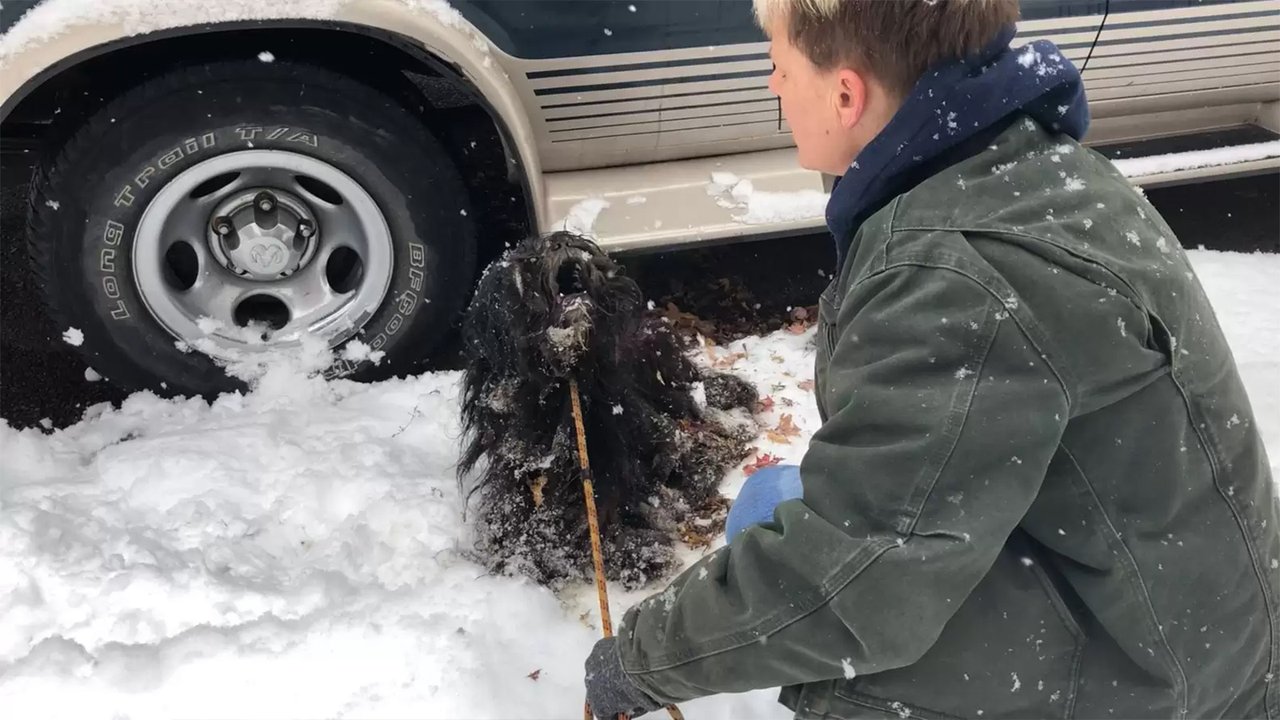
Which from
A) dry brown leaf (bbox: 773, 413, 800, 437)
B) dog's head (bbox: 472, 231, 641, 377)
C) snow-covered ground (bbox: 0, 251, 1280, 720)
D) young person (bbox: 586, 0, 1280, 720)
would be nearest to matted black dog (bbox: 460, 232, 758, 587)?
dog's head (bbox: 472, 231, 641, 377)

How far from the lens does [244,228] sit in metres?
3.12

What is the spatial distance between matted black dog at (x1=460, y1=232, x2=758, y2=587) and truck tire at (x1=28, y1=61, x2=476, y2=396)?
0.75 meters

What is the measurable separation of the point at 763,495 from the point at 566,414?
67 cm

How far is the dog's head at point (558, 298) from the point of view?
241cm

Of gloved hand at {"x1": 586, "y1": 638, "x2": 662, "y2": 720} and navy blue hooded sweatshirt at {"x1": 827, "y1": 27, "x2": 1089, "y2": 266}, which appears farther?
gloved hand at {"x1": 586, "y1": 638, "x2": 662, "y2": 720}

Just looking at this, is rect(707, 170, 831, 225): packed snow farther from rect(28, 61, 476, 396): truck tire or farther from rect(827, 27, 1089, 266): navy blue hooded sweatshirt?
rect(827, 27, 1089, 266): navy blue hooded sweatshirt

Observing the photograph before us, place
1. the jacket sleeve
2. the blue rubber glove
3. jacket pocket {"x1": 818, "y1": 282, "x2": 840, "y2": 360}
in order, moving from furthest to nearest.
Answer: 1. the blue rubber glove
2. jacket pocket {"x1": 818, "y1": 282, "x2": 840, "y2": 360}
3. the jacket sleeve

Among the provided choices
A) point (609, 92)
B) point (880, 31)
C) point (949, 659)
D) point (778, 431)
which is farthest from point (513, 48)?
point (949, 659)

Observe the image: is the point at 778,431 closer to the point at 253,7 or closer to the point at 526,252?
the point at 526,252

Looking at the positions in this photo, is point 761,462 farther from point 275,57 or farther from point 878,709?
point 275,57

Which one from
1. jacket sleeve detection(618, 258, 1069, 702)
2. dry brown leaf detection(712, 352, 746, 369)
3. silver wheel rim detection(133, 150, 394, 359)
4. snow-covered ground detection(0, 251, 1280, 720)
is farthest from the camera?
dry brown leaf detection(712, 352, 746, 369)

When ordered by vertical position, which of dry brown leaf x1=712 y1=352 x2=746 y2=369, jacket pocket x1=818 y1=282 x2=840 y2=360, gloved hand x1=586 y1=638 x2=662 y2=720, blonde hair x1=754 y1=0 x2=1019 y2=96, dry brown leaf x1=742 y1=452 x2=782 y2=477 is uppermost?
blonde hair x1=754 y1=0 x2=1019 y2=96

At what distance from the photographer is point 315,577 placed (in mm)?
2596

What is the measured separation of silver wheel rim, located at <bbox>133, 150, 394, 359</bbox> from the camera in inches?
120
